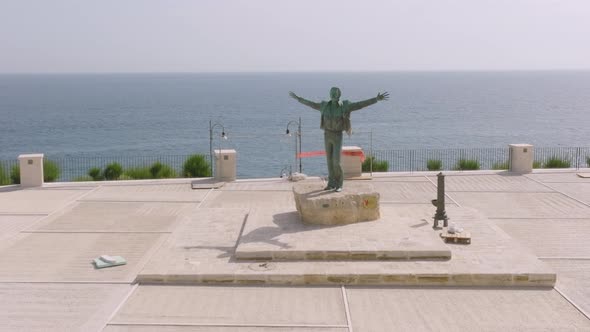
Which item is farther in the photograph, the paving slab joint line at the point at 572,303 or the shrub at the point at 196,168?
the shrub at the point at 196,168

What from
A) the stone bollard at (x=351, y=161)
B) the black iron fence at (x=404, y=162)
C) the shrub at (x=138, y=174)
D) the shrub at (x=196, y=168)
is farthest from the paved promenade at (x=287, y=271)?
the black iron fence at (x=404, y=162)

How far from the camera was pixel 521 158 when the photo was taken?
25516 millimetres

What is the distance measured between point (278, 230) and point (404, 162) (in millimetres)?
40729

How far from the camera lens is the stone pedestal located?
16172mm

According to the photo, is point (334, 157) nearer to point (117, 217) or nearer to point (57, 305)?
point (117, 217)

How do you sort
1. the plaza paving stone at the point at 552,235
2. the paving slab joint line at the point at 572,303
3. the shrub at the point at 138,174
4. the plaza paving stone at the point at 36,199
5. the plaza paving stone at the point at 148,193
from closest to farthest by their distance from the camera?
the paving slab joint line at the point at 572,303
the plaza paving stone at the point at 552,235
the plaza paving stone at the point at 36,199
the plaza paving stone at the point at 148,193
the shrub at the point at 138,174

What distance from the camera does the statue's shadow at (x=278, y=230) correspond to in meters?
15.1

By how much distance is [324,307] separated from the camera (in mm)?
12398

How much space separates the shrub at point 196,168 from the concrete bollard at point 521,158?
11871mm

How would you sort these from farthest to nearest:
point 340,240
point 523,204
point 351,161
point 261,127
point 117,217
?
point 261,127 → point 351,161 → point 523,204 → point 117,217 → point 340,240

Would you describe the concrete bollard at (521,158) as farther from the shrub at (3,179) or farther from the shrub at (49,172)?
the shrub at (3,179)

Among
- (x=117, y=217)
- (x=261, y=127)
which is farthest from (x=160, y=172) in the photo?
(x=261, y=127)

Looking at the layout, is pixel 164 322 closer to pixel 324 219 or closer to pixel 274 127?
pixel 324 219

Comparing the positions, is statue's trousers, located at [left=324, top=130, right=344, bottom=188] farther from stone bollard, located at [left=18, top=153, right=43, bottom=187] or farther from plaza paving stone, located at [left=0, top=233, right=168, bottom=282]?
stone bollard, located at [left=18, top=153, right=43, bottom=187]
